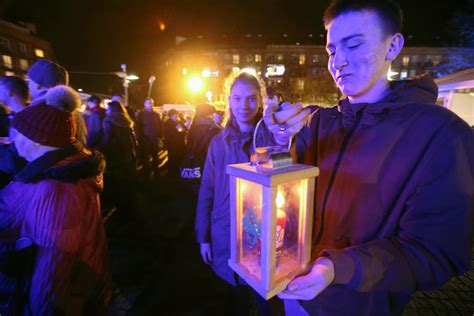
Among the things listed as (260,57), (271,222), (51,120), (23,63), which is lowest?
(271,222)

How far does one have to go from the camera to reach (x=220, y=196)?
2121mm

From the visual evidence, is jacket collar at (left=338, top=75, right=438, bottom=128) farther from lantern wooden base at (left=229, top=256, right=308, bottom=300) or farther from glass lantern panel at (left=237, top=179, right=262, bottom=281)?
lantern wooden base at (left=229, top=256, right=308, bottom=300)

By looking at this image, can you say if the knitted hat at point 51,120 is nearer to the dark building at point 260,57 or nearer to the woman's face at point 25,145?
the woman's face at point 25,145

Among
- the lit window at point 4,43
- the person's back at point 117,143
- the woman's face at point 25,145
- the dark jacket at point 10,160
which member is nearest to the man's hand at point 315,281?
the woman's face at point 25,145

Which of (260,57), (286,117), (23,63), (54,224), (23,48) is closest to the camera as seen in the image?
(286,117)

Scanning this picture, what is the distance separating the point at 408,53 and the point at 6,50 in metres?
56.3

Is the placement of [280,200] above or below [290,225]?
above

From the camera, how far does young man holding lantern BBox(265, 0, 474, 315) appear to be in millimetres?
837

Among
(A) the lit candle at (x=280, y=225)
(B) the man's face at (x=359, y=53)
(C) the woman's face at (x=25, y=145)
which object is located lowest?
(A) the lit candle at (x=280, y=225)

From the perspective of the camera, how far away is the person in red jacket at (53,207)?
1.68 meters

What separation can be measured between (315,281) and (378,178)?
515mm

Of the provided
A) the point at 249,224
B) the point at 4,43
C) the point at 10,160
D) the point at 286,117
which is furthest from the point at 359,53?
the point at 4,43

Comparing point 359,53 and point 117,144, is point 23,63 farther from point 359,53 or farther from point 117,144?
point 359,53

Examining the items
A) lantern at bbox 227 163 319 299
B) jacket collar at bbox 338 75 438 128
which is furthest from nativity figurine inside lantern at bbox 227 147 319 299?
jacket collar at bbox 338 75 438 128
